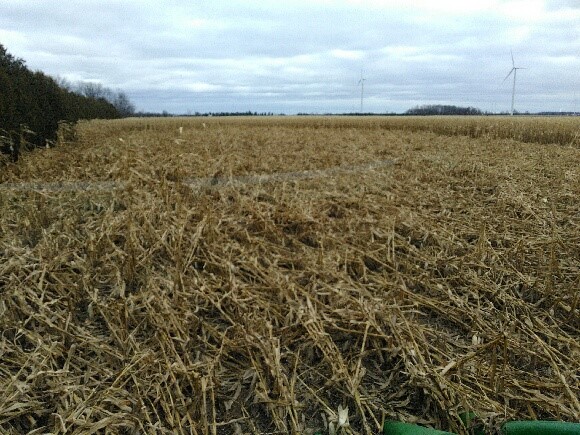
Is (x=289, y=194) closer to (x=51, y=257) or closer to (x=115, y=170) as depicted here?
(x=115, y=170)

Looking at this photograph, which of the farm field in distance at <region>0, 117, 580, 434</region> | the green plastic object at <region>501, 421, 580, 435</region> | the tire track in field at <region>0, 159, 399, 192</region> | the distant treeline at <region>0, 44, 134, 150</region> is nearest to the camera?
the green plastic object at <region>501, 421, 580, 435</region>

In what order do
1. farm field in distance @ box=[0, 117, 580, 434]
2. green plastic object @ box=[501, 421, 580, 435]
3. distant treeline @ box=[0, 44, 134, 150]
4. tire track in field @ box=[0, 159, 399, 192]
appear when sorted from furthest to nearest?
distant treeline @ box=[0, 44, 134, 150] < tire track in field @ box=[0, 159, 399, 192] < farm field in distance @ box=[0, 117, 580, 434] < green plastic object @ box=[501, 421, 580, 435]

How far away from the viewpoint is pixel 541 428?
160 centimetres

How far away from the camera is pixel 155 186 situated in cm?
473

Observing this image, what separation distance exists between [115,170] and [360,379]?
13.4ft

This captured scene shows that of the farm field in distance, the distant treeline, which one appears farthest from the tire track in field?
the distant treeline

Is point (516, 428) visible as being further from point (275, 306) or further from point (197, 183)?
point (197, 183)

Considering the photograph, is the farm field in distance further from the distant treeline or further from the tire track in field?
the distant treeline

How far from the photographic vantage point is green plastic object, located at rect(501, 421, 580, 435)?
1.57 meters

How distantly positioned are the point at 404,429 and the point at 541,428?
19.1 inches

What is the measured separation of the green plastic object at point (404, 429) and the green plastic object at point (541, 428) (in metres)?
0.28

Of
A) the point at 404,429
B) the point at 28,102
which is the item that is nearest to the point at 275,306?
the point at 404,429

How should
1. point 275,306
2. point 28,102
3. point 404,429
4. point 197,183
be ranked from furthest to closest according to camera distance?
point 28,102 → point 197,183 → point 275,306 → point 404,429

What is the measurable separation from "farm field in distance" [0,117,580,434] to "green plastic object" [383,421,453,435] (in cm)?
6
